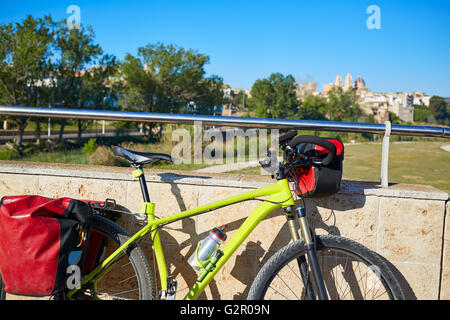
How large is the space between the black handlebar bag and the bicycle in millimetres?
54

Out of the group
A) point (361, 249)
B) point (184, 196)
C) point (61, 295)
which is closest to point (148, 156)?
point (184, 196)

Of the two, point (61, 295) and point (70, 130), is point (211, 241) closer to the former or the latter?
point (61, 295)

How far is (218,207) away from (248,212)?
1.10 ft

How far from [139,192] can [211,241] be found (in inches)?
24.6

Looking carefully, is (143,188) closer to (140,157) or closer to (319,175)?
(140,157)

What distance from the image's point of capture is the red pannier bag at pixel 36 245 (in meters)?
1.70

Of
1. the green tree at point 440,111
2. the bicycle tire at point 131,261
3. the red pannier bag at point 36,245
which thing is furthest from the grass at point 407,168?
the green tree at point 440,111

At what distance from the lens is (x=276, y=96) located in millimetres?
71188

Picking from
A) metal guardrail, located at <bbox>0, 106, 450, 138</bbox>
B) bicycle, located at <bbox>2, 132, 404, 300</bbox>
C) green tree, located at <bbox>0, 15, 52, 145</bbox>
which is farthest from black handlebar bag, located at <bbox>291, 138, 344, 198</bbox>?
green tree, located at <bbox>0, 15, 52, 145</bbox>

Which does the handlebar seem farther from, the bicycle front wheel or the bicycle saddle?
the bicycle saddle

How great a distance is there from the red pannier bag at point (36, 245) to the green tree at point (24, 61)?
27.7 meters

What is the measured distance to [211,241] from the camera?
5.96ft

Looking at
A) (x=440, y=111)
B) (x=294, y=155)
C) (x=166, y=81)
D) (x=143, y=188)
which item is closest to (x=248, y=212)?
(x=294, y=155)

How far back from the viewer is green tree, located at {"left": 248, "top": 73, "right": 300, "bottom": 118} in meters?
68.9
